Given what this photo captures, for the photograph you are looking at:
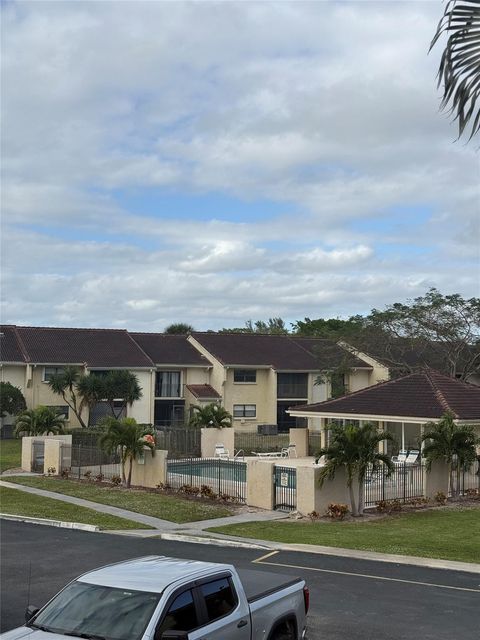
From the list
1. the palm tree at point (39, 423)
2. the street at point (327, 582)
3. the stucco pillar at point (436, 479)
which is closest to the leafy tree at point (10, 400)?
the palm tree at point (39, 423)

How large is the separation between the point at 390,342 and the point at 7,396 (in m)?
28.5

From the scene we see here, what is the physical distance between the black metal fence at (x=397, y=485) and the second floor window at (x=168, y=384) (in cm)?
3642

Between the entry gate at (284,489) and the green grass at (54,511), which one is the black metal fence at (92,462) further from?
the entry gate at (284,489)

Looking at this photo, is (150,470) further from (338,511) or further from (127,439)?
(338,511)

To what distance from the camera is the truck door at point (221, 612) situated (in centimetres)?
805

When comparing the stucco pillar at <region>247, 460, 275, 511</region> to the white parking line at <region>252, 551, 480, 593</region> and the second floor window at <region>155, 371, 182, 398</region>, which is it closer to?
the white parking line at <region>252, 551, 480, 593</region>

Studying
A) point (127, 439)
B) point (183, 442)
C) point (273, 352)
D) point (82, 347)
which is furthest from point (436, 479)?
point (273, 352)

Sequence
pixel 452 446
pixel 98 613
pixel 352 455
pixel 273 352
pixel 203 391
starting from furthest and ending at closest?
1. pixel 273 352
2. pixel 203 391
3. pixel 452 446
4. pixel 352 455
5. pixel 98 613

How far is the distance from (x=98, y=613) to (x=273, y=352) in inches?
2349

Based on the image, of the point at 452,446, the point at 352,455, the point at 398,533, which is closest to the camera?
the point at 398,533

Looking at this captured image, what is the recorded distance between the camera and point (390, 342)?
60.2 meters

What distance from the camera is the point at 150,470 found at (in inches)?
1234

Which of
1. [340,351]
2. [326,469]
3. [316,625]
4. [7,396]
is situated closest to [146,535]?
[326,469]

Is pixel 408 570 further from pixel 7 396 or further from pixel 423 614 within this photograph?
pixel 7 396
